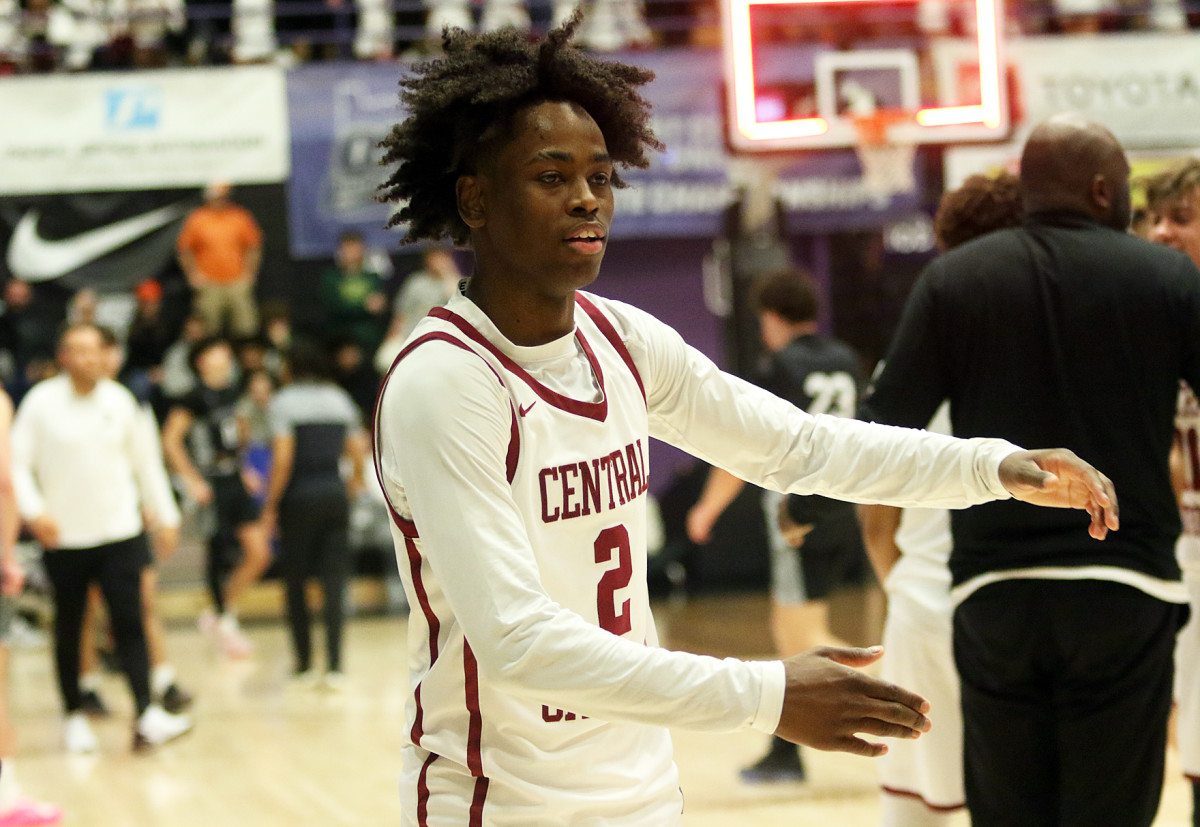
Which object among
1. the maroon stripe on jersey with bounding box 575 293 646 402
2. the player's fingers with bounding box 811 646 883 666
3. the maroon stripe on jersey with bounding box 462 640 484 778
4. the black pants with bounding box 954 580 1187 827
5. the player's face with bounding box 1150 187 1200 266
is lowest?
the black pants with bounding box 954 580 1187 827

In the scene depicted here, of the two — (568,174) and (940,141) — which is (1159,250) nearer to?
(568,174)

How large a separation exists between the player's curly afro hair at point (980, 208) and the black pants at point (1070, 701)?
1126 millimetres

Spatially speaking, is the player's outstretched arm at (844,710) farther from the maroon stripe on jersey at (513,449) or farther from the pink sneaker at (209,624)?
the pink sneaker at (209,624)

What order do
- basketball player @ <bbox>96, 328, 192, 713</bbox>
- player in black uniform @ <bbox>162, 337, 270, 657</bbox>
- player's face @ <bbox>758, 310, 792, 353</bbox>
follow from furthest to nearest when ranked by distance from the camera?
player in black uniform @ <bbox>162, 337, 270, 657</bbox>, basketball player @ <bbox>96, 328, 192, 713</bbox>, player's face @ <bbox>758, 310, 792, 353</bbox>

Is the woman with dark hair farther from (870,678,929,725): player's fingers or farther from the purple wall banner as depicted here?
(870,678,929,725): player's fingers

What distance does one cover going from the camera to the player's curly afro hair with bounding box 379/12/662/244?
2.23 m

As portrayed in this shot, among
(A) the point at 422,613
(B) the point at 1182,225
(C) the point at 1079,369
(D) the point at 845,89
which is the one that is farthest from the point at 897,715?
(D) the point at 845,89

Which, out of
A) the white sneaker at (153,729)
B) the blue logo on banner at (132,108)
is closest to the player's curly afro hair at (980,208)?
the white sneaker at (153,729)

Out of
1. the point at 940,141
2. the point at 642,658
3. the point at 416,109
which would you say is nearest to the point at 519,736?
the point at 642,658

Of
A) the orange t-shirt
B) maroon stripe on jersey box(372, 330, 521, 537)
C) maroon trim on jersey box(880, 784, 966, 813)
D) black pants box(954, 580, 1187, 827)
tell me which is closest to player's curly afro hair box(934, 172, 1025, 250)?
black pants box(954, 580, 1187, 827)

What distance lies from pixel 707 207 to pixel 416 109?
9067 millimetres

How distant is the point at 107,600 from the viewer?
6.93m

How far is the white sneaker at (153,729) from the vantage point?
696 cm

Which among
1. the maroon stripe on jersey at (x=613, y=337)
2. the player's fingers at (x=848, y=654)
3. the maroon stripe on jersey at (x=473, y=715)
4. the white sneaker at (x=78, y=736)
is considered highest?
the maroon stripe on jersey at (x=613, y=337)
